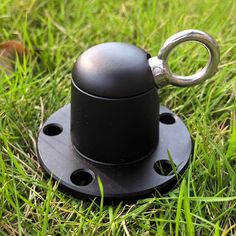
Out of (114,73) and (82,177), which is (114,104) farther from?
(82,177)

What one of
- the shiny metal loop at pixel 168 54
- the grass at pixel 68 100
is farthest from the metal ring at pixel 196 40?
the grass at pixel 68 100

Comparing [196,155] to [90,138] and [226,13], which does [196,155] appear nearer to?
[90,138]

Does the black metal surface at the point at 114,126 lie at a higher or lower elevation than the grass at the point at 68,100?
higher

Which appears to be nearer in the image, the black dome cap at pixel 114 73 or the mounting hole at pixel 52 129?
the black dome cap at pixel 114 73

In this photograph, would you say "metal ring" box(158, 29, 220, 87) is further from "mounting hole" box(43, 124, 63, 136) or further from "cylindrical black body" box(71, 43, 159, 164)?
"mounting hole" box(43, 124, 63, 136)

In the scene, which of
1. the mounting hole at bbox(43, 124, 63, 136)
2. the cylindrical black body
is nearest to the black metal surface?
the cylindrical black body

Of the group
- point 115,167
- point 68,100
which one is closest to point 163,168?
point 115,167

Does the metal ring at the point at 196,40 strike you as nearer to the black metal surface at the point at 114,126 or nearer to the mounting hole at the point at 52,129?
the black metal surface at the point at 114,126
